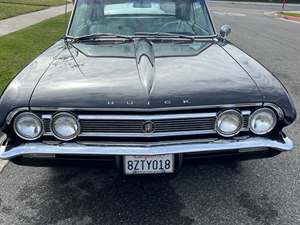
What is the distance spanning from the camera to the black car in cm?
273

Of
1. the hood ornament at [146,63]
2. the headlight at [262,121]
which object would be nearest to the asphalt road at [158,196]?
the headlight at [262,121]

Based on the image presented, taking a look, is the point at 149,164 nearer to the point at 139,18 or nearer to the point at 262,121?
the point at 262,121

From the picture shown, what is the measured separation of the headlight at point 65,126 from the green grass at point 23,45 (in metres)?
3.19

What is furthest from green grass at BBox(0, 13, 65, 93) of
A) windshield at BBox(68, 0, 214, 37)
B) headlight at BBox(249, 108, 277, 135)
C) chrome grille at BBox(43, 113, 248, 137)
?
headlight at BBox(249, 108, 277, 135)

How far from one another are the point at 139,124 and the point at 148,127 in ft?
0.21

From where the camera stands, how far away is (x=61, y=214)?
311 centimetres

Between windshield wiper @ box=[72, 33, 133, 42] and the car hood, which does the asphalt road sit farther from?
windshield wiper @ box=[72, 33, 133, 42]

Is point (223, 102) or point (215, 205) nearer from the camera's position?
point (223, 102)

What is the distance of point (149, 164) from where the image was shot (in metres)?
2.84

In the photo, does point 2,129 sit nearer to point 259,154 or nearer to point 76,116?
point 76,116

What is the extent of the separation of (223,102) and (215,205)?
916 millimetres

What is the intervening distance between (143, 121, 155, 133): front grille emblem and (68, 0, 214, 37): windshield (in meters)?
1.46

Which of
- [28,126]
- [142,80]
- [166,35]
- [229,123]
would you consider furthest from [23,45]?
[229,123]

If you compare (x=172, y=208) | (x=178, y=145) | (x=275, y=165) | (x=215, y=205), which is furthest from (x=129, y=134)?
(x=275, y=165)
